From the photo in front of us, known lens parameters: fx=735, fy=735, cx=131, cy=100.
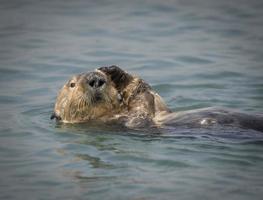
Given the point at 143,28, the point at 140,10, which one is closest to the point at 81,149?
the point at 143,28

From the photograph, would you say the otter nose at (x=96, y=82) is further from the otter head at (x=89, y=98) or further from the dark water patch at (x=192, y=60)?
the dark water patch at (x=192, y=60)

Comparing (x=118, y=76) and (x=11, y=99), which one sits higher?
(x=118, y=76)

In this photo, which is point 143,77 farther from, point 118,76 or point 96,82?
point 96,82

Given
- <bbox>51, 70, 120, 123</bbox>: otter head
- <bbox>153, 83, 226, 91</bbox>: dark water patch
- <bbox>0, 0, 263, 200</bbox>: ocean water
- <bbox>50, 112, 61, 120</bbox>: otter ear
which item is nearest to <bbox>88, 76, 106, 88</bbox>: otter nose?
<bbox>51, 70, 120, 123</bbox>: otter head

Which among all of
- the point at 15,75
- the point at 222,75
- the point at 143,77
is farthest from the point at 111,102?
the point at 15,75

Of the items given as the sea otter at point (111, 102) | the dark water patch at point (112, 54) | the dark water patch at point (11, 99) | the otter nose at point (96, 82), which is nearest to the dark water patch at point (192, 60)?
the dark water patch at point (112, 54)

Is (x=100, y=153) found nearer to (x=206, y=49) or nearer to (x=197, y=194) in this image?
(x=197, y=194)

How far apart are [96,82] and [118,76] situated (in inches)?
13.3

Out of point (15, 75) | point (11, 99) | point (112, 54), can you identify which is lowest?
point (11, 99)

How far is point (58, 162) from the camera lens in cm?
746

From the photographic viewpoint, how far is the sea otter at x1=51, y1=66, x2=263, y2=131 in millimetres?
8500

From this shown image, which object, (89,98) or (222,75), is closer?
(89,98)

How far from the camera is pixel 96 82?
8539mm

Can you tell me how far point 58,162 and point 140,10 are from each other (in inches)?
359
